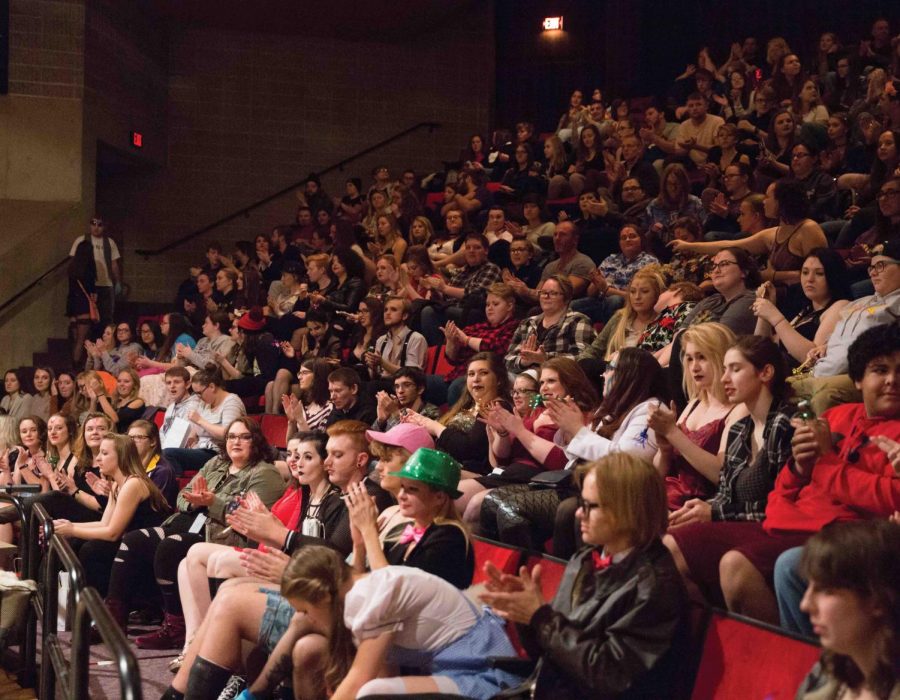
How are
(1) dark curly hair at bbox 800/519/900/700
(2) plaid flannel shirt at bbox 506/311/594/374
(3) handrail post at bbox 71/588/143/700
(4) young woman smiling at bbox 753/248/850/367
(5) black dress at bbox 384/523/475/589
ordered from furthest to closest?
(2) plaid flannel shirt at bbox 506/311/594/374
(4) young woman smiling at bbox 753/248/850/367
(5) black dress at bbox 384/523/475/589
(3) handrail post at bbox 71/588/143/700
(1) dark curly hair at bbox 800/519/900/700

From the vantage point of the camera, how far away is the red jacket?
9.36 feet

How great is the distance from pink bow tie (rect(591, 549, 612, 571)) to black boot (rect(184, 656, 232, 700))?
143 centimetres

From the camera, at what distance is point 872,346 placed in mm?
3100

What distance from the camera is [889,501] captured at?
2.83 meters

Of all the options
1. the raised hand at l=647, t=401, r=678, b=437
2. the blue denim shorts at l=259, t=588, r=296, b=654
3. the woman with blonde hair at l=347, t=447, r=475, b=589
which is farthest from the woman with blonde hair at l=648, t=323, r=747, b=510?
the blue denim shorts at l=259, t=588, r=296, b=654

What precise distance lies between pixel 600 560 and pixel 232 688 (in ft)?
5.04

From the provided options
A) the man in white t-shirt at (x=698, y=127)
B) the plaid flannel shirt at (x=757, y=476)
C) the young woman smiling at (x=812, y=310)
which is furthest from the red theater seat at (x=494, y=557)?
the man in white t-shirt at (x=698, y=127)

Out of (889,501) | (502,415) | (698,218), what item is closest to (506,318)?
(698,218)

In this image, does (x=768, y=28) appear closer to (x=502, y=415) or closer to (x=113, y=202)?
(x=113, y=202)

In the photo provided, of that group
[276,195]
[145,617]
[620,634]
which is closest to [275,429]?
[145,617]

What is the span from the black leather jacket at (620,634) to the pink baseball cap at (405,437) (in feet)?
6.08

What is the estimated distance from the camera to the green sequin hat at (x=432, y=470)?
135 inches

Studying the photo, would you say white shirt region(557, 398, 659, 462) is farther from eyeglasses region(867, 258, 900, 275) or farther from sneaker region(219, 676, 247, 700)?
sneaker region(219, 676, 247, 700)

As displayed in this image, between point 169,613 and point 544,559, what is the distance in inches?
95.1
